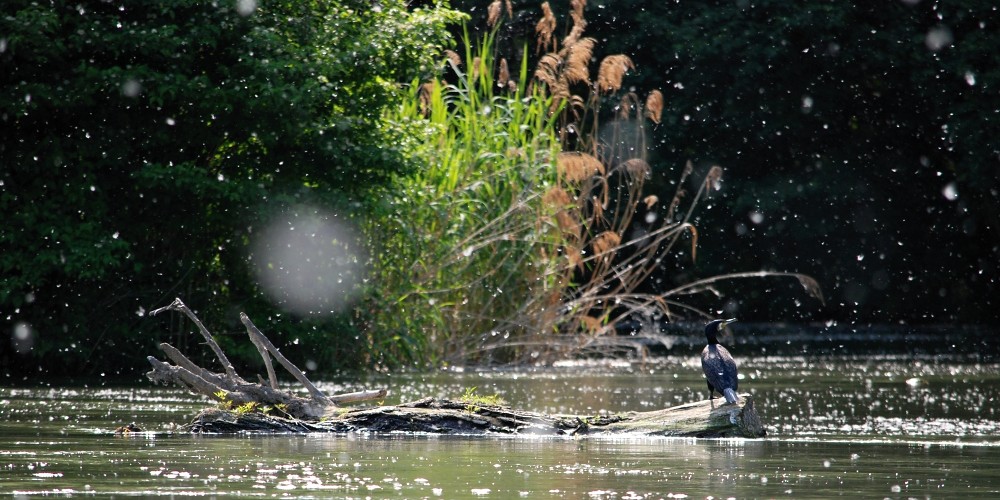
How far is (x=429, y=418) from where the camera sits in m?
11.2

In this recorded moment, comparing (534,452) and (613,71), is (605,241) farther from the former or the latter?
(534,452)

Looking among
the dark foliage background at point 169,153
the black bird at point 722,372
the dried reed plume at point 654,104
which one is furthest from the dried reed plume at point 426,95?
the black bird at point 722,372

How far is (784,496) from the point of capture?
7551 millimetres

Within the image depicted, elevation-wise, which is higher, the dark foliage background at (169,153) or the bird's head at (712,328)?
the dark foliage background at (169,153)

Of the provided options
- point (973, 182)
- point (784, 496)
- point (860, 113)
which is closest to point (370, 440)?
point (784, 496)

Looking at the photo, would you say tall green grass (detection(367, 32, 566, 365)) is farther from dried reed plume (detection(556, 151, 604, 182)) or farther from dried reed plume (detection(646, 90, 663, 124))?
dried reed plume (detection(646, 90, 663, 124))

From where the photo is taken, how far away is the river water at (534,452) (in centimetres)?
778

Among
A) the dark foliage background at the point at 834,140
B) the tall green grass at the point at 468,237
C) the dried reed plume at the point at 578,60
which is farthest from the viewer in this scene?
the dark foliage background at the point at 834,140

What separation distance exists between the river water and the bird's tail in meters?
0.33

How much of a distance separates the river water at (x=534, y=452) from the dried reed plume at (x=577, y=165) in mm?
2806

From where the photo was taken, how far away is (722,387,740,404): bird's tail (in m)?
11.0

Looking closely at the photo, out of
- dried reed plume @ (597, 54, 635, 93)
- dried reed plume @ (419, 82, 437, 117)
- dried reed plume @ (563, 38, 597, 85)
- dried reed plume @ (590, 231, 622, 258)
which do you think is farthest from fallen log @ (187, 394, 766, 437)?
dried reed plume @ (419, 82, 437, 117)

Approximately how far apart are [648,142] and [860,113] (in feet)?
16.8

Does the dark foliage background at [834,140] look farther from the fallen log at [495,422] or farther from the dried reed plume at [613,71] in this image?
the fallen log at [495,422]
